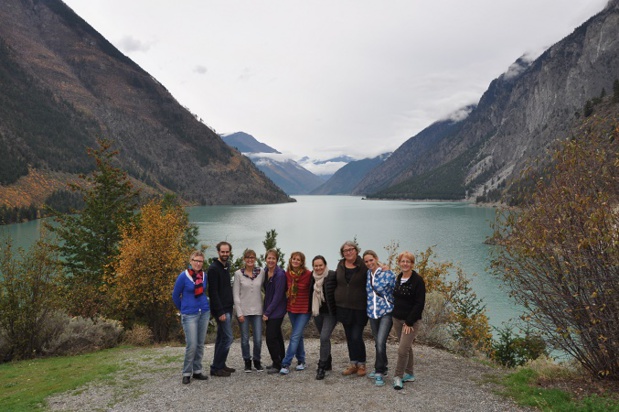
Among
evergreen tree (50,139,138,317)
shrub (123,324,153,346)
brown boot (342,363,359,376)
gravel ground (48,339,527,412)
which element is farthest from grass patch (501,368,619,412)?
evergreen tree (50,139,138,317)

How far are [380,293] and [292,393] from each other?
2495 millimetres

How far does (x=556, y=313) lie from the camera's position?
294 inches

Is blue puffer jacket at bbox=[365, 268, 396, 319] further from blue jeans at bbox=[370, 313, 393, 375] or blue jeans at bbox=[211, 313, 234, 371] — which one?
blue jeans at bbox=[211, 313, 234, 371]

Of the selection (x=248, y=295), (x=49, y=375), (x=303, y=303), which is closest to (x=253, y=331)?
(x=248, y=295)

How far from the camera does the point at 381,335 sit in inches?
303

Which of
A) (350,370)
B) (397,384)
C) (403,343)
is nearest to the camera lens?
(403,343)

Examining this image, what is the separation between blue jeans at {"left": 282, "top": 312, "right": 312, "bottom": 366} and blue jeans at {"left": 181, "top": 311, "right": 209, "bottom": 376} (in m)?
1.78

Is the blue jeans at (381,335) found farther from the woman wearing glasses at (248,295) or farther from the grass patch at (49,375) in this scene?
the grass patch at (49,375)

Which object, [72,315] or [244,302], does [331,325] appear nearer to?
[244,302]

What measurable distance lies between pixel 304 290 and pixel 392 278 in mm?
1827

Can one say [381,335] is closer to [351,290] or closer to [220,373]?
[351,290]

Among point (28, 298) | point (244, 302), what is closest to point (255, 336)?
point (244, 302)

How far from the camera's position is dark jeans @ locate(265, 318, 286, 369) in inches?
332

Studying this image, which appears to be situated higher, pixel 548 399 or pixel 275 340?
pixel 275 340
